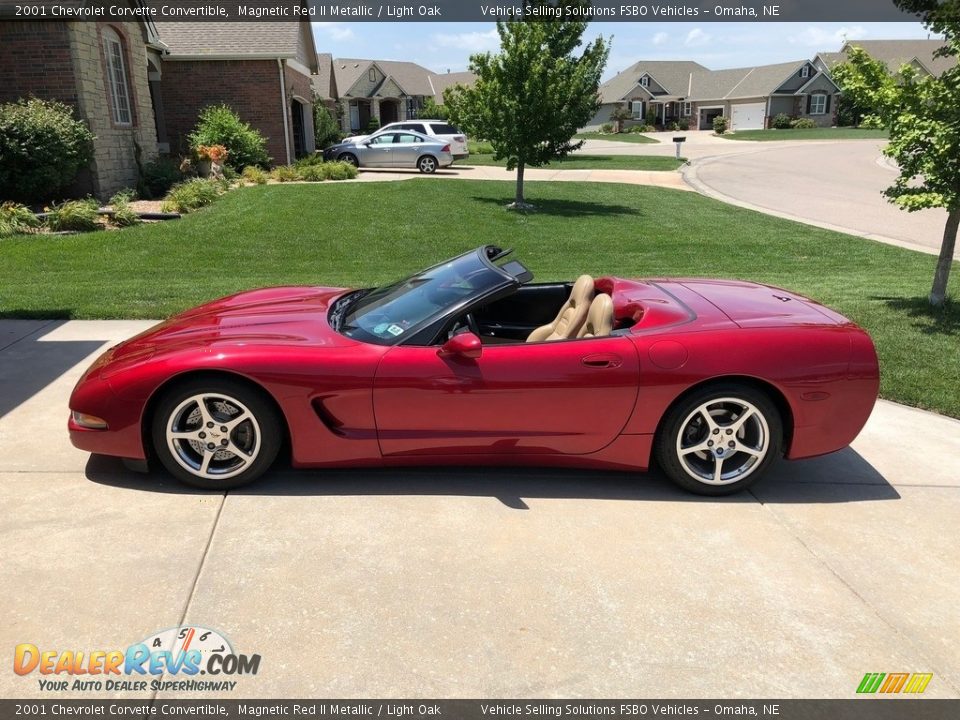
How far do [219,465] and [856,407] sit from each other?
134 inches

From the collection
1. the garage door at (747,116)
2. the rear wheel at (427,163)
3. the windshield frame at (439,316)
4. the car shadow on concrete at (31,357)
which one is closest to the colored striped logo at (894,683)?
the windshield frame at (439,316)

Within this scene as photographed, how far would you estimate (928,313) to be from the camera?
8.02m

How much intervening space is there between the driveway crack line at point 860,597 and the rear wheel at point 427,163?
875 inches

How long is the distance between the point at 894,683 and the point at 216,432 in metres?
3.17

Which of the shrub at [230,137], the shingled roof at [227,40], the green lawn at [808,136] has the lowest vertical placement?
the green lawn at [808,136]

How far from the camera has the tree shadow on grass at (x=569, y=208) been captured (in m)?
16.8

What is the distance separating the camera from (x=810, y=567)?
339 centimetres

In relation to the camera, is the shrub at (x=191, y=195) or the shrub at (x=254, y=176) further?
the shrub at (x=254, y=176)

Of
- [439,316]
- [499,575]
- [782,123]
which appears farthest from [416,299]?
[782,123]

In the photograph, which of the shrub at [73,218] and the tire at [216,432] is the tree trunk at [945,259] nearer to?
the tire at [216,432]

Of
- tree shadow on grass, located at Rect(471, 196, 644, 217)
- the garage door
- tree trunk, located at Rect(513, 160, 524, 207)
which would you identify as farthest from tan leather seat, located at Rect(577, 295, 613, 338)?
the garage door

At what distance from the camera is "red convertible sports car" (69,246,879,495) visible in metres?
3.82

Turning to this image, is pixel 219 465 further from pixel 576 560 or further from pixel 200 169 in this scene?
pixel 200 169

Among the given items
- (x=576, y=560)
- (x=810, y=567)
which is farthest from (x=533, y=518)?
(x=810, y=567)
